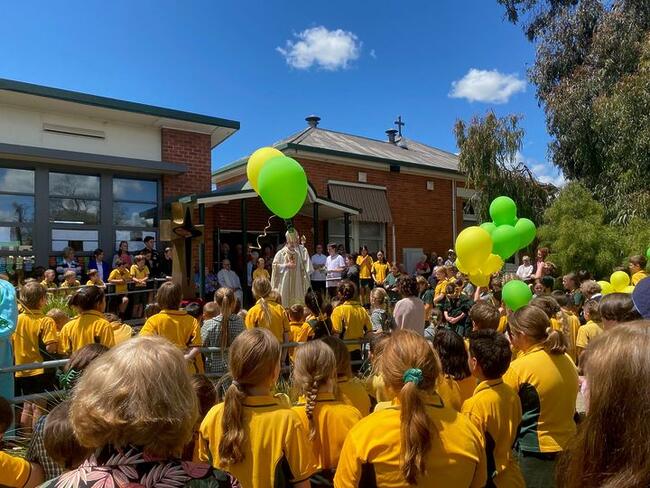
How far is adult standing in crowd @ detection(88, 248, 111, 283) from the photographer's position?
1032cm

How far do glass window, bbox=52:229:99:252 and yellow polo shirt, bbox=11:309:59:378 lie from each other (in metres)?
6.65

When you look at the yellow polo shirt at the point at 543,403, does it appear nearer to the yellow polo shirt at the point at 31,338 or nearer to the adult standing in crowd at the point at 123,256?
the yellow polo shirt at the point at 31,338

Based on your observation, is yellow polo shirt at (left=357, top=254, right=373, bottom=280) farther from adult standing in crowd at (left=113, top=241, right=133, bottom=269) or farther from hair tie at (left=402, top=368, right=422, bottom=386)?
hair tie at (left=402, top=368, right=422, bottom=386)

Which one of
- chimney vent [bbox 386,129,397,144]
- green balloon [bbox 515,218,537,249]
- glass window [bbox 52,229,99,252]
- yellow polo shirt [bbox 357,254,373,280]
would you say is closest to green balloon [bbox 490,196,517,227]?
green balloon [bbox 515,218,537,249]

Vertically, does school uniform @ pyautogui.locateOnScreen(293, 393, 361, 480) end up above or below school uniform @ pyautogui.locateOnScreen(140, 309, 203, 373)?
below

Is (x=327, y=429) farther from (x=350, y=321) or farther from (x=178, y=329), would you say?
(x=350, y=321)

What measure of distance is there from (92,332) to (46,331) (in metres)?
0.74

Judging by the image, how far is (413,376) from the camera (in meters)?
1.90

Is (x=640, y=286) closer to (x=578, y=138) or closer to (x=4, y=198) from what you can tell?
(x=4, y=198)

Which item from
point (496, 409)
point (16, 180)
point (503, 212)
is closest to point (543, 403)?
point (496, 409)

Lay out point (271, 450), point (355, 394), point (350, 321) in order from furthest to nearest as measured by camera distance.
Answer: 1. point (350, 321)
2. point (355, 394)
3. point (271, 450)

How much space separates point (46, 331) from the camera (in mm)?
4773

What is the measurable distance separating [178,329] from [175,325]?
46 mm

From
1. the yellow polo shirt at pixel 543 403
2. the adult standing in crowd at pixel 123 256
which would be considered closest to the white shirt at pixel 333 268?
the adult standing in crowd at pixel 123 256
